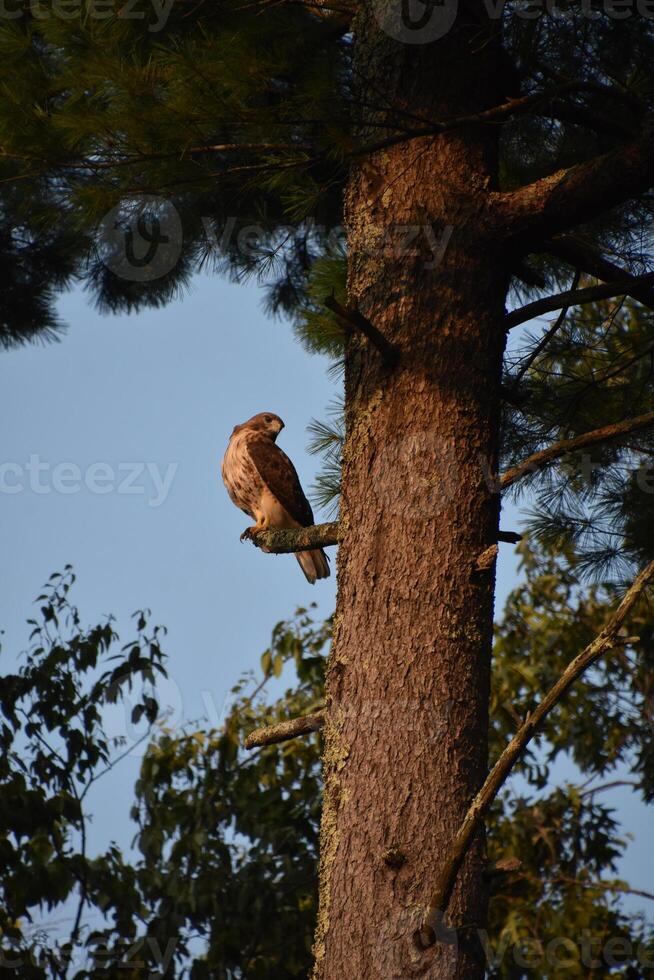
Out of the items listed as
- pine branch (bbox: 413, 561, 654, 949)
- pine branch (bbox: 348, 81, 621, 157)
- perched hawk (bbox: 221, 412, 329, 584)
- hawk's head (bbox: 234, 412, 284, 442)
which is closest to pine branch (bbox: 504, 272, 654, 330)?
pine branch (bbox: 348, 81, 621, 157)

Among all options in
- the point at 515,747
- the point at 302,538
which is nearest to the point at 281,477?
the point at 302,538

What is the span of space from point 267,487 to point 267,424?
28.4 inches

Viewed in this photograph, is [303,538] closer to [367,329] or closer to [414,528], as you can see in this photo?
[414,528]

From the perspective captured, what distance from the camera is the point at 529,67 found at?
10.7ft

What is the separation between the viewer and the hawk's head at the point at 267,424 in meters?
6.09

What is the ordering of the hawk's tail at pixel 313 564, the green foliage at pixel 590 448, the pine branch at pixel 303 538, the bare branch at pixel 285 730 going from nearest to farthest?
the bare branch at pixel 285 730, the pine branch at pixel 303 538, the green foliage at pixel 590 448, the hawk's tail at pixel 313 564

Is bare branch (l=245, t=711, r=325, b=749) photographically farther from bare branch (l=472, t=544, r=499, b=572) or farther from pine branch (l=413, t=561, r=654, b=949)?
pine branch (l=413, t=561, r=654, b=949)

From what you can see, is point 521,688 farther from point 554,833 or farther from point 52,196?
point 52,196

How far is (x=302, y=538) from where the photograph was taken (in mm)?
3326

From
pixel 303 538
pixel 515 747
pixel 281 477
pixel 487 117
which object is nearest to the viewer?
pixel 515 747

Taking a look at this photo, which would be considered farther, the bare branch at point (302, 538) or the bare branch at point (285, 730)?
the bare branch at point (302, 538)

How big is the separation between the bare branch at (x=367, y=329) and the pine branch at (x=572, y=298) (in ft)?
1.24

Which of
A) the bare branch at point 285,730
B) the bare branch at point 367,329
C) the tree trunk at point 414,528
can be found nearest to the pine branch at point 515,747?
the tree trunk at point 414,528

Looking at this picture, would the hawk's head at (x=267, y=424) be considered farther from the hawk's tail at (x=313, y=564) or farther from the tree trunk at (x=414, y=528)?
the tree trunk at (x=414, y=528)
